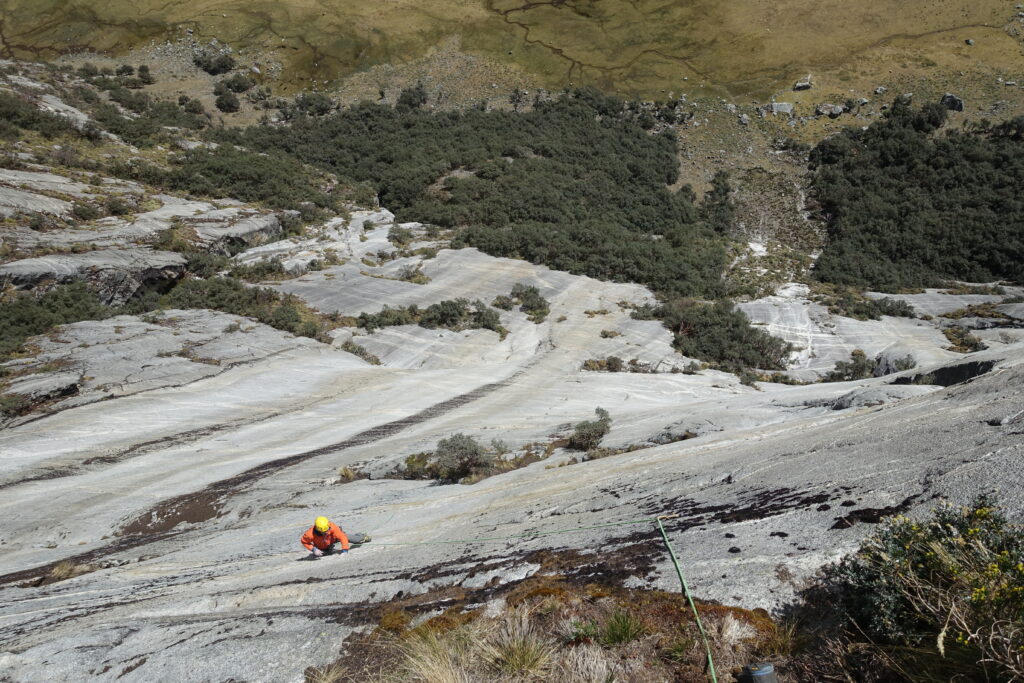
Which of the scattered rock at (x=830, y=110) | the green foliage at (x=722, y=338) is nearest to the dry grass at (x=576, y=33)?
the scattered rock at (x=830, y=110)

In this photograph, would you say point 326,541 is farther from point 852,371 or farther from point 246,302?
point 852,371

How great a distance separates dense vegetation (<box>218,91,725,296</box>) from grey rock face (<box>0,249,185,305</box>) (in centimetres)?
1754

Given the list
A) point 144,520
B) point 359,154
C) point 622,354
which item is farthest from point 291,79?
point 144,520

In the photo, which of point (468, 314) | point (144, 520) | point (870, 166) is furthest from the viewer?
point (870, 166)

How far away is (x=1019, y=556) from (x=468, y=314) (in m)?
23.6

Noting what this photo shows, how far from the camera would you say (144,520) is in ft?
35.3

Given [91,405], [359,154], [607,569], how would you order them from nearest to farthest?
[607,569] < [91,405] < [359,154]

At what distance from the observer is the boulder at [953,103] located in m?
51.6

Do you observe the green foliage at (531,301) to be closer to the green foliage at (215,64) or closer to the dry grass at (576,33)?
the dry grass at (576,33)

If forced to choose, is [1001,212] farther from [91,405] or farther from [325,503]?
[91,405]

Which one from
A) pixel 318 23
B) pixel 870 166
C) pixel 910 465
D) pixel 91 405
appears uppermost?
pixel 318 23

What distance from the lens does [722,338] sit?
2525 cm

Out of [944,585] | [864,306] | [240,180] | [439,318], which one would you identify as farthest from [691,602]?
[240,180]

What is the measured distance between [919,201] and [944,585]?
52232mm
